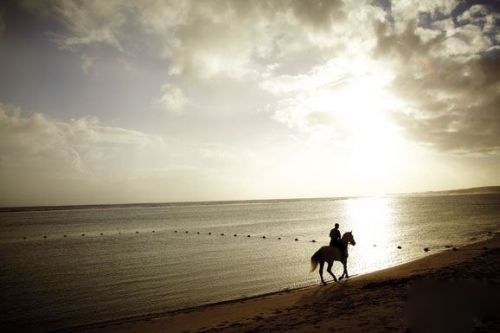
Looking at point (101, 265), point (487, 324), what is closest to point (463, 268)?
point (487, 324)

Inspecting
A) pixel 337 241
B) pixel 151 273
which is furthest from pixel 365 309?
pixel 151 273

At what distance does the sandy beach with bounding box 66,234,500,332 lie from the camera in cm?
977

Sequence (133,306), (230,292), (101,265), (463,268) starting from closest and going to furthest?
1. (463,268)
2. (133,306)
3. (230,292)
4. (101,265)

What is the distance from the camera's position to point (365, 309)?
11.9 m

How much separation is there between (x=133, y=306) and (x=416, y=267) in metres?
17.2

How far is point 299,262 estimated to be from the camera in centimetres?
2939

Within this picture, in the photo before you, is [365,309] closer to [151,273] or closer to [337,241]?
[337,241]

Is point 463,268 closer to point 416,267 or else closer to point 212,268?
point 416,267

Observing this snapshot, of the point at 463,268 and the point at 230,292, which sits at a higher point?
the point at 463,268

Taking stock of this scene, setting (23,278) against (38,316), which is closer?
(38,316)

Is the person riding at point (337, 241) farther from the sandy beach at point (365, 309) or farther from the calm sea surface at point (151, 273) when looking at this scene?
the calm sea surface at point (151, 273)

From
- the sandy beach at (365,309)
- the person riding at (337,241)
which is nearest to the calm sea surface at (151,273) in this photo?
the sandy beach at (365,309)

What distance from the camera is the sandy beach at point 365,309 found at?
9766mm

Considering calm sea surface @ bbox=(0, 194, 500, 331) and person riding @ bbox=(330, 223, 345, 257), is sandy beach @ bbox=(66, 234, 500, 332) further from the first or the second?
calm sea surface @ bbox=(0, 194, 500, 331)
